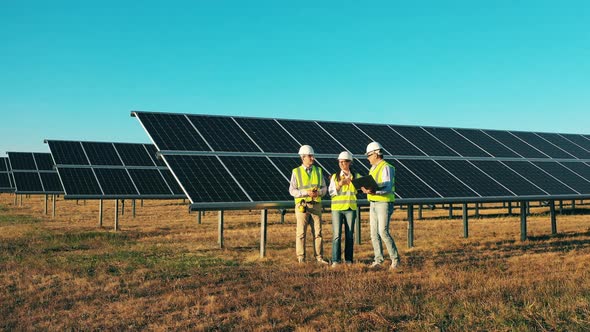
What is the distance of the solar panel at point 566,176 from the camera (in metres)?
17.5

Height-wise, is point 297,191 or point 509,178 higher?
point 509,178

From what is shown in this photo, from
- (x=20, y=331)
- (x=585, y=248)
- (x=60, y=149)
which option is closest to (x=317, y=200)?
(x=20, y=331)

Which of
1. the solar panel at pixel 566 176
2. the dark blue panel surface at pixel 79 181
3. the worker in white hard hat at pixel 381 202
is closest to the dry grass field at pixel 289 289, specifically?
the worker in white hard hat at pixel 381 202

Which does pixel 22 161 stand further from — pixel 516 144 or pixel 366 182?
pixel 366 182

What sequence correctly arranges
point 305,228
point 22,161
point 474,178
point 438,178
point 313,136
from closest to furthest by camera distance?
1. point 305,228
2. point 438,178
3. point 474,178
4. point 313,136
5. point 22,161

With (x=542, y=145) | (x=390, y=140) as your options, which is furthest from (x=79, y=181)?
(x=542, y=145)

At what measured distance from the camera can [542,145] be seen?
21750 mm

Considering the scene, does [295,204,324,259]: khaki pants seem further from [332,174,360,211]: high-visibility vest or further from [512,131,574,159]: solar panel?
[512,131,574,159]: solar panel

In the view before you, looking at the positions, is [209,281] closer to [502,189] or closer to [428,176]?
[428,176]

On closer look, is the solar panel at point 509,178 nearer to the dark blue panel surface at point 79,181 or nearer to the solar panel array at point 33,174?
the dark blue panel surface at point 79,181

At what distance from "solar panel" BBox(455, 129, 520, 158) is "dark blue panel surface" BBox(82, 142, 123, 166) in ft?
53.3

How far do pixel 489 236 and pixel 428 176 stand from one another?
4.08 meters

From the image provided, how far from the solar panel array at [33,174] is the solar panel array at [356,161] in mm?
21318

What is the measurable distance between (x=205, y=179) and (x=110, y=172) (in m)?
13.6
